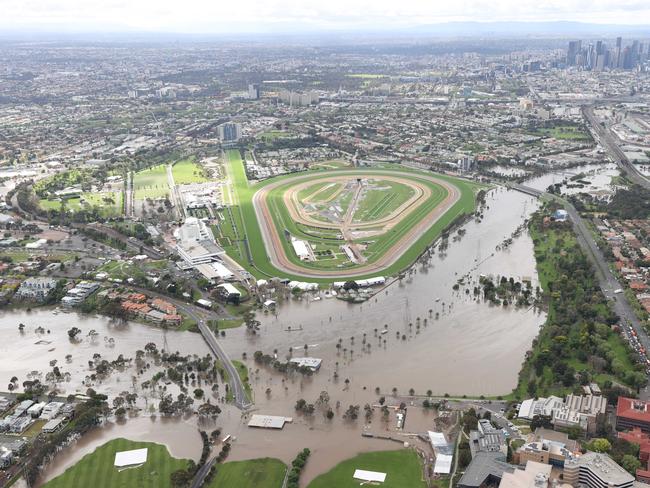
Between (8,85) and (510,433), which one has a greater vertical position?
(8,85)

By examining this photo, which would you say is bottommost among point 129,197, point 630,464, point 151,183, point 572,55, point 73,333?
point 73,333

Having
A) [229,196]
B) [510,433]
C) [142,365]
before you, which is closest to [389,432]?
[510,433]

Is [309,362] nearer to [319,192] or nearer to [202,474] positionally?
[202,474]

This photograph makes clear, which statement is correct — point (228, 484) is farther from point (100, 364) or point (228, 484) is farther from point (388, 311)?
point (388, 311)

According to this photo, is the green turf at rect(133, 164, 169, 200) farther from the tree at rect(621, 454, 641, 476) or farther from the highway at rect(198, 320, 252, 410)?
the tree at rect(621, 454, 641, 476)

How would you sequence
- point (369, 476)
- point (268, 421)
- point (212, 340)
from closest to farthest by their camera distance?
1. point (369, 476)
2. point (268, 421)
3. point (212, 340)

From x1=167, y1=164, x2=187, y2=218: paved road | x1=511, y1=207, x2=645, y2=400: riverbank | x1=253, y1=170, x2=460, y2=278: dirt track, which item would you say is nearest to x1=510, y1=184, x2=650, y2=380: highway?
x1=511, y1=207, x2=645, y2=400: riverbank

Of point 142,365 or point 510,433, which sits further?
point 142,365

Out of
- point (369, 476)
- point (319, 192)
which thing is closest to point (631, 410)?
point (369, 476)
